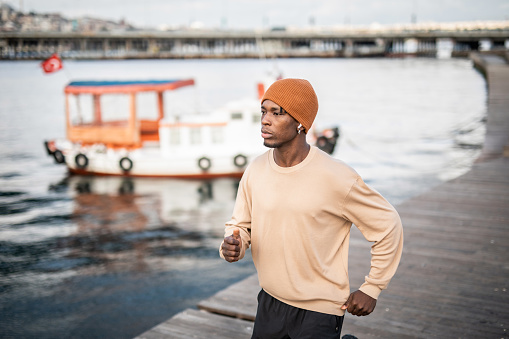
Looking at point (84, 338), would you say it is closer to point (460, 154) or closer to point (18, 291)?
point (18, 291)

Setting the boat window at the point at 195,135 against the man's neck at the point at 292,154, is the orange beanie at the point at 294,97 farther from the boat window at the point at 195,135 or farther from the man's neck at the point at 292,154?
the boat window at the point at 195,135

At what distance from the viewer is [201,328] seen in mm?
5184

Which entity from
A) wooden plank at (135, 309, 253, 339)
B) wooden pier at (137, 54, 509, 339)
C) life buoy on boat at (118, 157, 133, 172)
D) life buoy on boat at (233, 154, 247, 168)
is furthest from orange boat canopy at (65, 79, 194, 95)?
wooden plank at (135, 309, 253, 339)

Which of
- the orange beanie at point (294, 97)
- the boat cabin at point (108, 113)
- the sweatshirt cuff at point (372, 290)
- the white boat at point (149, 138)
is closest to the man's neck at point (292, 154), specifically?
the orange beanie at point (294, 97)

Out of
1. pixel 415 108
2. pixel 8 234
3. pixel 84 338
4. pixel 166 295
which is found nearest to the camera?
pixel 84 338

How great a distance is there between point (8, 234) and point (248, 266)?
6725mm

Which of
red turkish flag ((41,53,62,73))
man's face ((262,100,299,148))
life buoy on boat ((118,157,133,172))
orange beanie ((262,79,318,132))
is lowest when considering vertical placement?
life buoy on boat ((118,157,133,172))

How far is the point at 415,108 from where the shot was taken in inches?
1788

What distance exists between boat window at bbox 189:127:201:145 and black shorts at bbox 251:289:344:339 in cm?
1693

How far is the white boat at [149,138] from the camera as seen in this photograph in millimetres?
19766

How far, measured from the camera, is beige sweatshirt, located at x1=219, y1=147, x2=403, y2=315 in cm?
286

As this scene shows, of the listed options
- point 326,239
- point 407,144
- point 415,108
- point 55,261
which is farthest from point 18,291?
point 415,108

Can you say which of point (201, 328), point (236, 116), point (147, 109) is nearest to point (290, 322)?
point (201, 328)

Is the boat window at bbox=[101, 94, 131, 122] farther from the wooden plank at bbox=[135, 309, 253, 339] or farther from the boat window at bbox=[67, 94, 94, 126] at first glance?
the wooden plank at bbox=[135, 309, 253, 339]
